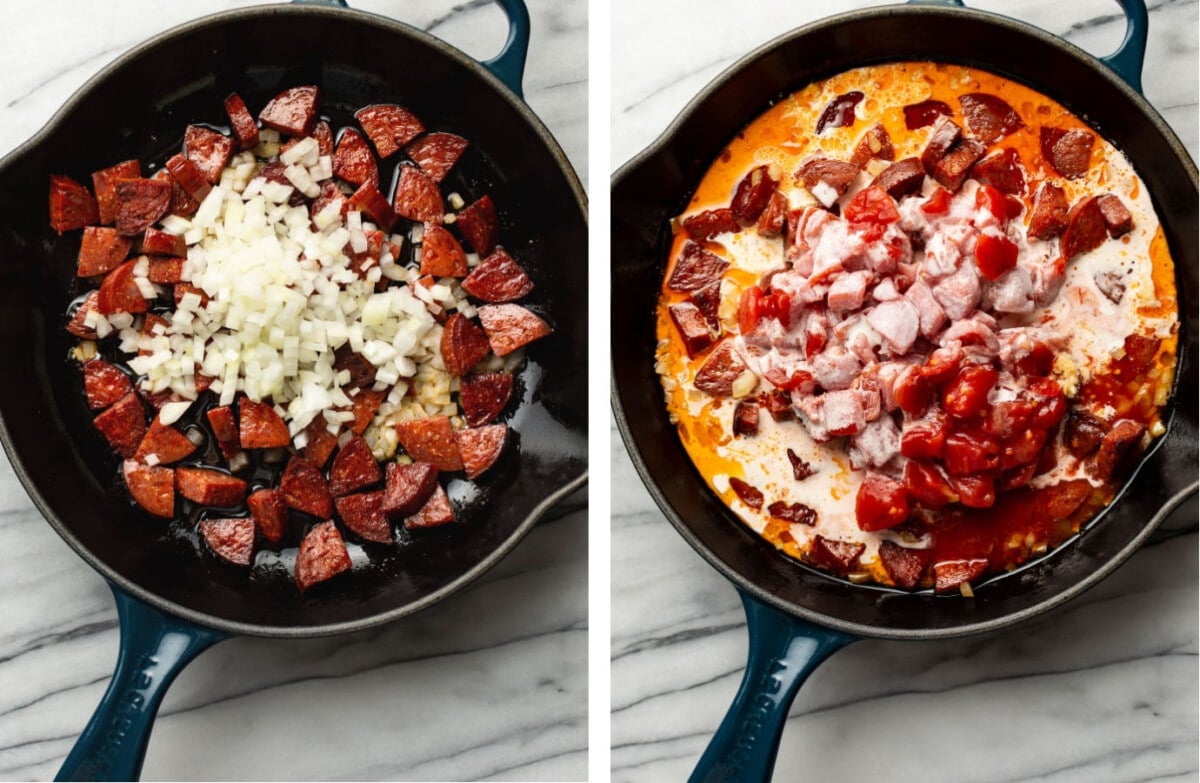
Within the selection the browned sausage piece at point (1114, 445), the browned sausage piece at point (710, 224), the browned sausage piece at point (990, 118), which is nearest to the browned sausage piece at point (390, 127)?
the browned sausage piece at point (710, 224)

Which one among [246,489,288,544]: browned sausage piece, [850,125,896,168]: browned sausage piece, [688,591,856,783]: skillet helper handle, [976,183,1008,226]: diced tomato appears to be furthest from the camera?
[246,489,288,544]: browned sausage piece

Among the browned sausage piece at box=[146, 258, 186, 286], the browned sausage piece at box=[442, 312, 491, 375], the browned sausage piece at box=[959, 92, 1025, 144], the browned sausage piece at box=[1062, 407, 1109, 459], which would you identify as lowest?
the browned sausage piece at box=[1062, 407, 1109, 459]

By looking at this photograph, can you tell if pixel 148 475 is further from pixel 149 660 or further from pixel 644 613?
pixel 644 613

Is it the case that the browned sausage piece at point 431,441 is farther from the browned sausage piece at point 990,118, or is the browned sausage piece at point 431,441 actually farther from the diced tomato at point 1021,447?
the browned sausage piece at point 990,118

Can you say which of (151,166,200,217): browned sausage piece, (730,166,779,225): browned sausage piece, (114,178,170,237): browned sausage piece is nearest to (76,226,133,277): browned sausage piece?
(114,178,170,237): browned sausage piece

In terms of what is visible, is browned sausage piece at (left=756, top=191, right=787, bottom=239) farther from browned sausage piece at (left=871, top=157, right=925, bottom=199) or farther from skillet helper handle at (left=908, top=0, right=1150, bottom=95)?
skillet helper handle at (left=908, top=0, right=1150, bottom=95)

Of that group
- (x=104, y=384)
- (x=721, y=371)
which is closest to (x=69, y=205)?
(x=104, y=384)
